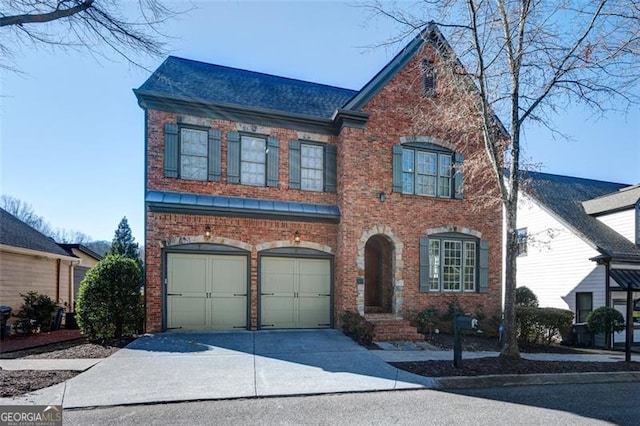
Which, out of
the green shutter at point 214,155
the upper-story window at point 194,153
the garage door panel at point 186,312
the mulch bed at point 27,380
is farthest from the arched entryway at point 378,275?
the mulch bed at point 27,380

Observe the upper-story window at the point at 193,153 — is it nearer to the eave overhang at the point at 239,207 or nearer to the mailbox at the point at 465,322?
the eave overhang at the point at 239,207

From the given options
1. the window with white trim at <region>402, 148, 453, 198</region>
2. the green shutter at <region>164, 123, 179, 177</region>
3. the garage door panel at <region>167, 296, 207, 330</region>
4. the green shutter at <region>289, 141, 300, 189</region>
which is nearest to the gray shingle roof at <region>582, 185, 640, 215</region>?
the window with white trim at <region>402, 148, 453, 198</region>

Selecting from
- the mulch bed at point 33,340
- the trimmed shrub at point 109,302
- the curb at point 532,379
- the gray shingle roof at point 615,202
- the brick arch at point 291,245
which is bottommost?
the mulch bed at point 33,340

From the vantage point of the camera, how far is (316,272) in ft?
40.3

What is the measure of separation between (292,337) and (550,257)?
11.4 meters

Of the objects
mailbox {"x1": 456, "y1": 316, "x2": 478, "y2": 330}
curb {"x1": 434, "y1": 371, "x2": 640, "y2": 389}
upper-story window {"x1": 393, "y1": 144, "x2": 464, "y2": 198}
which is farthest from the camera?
Answer: upper-story window {"x1": 393, "y1": 144, "x2": 464, "y2": 198}

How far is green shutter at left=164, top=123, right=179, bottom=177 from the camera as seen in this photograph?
1112 centimetres

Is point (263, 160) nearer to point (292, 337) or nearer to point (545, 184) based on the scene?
point (292, 337)

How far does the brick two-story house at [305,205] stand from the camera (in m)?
11.1

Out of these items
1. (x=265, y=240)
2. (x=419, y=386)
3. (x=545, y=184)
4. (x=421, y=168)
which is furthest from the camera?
(x=545, y=184)

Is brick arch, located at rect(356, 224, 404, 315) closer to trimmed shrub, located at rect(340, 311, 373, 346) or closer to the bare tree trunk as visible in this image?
trimmed shrub, located at rect(340, 311, 373, 346)

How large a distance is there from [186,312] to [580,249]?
1391 cm

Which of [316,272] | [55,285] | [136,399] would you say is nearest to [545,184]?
[316,272]

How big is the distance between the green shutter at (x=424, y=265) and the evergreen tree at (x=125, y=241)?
1080 inches
